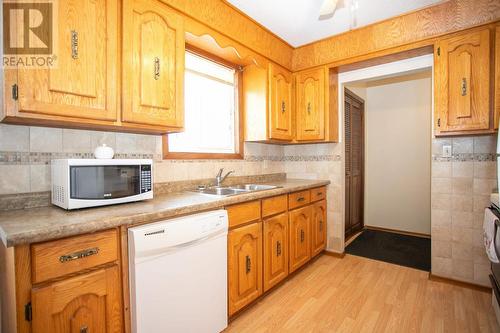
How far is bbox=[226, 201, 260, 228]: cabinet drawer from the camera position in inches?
66.0

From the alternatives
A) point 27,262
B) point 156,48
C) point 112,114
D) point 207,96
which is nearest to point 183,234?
point 27,262

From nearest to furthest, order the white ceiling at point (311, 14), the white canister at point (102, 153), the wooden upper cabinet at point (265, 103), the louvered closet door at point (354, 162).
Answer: the white canister at point (102, 153) < the white ceiling at point (311, 14) < the wooden upper cabinet at point (265, 103) < the louvered closet door at point (354, 162)

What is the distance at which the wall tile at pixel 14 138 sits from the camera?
1.26 meters

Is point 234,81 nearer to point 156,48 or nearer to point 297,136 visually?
point 297,136

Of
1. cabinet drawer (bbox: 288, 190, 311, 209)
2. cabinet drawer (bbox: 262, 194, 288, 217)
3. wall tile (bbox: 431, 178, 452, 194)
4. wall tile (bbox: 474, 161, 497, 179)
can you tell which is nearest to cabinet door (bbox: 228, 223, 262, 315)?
cabinet drawer (bbox: 262, 194, 288, 217)

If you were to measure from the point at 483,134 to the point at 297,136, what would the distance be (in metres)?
1.63

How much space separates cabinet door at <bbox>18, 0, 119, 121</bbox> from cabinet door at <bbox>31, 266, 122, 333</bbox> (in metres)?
0.77

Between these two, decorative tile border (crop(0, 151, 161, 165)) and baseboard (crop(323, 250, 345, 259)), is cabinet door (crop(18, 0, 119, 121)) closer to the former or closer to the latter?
decorative tile border (crop(0, 151, 161, 165))

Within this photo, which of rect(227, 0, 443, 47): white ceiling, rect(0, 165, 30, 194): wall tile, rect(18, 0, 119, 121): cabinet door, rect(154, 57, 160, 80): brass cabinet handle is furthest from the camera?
rect(227, 0, 443, 47): white ceiling

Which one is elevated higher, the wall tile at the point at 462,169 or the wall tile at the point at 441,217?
the wall tile at the point at 462,169

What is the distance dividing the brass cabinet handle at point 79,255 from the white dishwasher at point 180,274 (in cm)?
15

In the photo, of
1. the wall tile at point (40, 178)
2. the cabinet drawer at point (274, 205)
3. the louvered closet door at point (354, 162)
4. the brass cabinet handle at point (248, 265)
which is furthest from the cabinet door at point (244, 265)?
the louvered closet door at point (354, 162)

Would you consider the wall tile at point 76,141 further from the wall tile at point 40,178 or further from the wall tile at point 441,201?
the wall tile at point 441,201

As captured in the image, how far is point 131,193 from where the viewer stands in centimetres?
142
